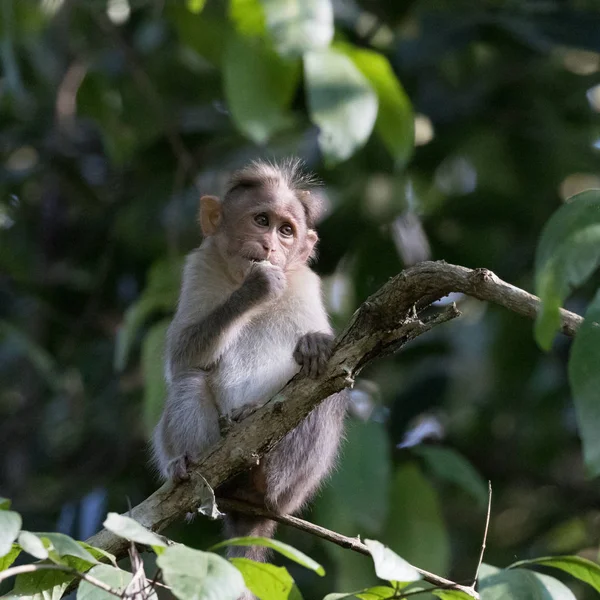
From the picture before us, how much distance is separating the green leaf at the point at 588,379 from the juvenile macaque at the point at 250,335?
2.11 meters

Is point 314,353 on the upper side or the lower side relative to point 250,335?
upper

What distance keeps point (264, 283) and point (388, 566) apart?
115 inches

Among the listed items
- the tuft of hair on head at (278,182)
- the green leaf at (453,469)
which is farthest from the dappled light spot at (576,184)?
the green leaf at (453,469)

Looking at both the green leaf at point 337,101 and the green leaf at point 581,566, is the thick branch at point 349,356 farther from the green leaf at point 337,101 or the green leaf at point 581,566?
the green leaf at point 337,101

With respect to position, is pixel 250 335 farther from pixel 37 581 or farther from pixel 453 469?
pixel 37 581

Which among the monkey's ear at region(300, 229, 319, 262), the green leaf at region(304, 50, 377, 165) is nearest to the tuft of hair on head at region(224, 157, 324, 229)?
the monkey's ear at region(300, 229, 319, 262)

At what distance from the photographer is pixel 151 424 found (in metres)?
5.88

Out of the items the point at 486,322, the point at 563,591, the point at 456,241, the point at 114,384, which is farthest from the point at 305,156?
the point at 563,591

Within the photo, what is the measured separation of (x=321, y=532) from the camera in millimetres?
4320

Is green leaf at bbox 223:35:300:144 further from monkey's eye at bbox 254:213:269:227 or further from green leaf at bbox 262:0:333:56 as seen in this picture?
monkey's eye at bbox 254:213:269:227

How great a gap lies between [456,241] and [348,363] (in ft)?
11.8

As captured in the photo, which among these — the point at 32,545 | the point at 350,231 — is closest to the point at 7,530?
the point at 32,545

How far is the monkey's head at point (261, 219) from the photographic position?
6191mm

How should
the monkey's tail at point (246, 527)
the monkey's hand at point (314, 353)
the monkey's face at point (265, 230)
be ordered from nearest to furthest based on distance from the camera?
the monkey's hand at point (314, 353)
the monkey's tail at point (246, 527)
the monkey's face at point (265, 230)
